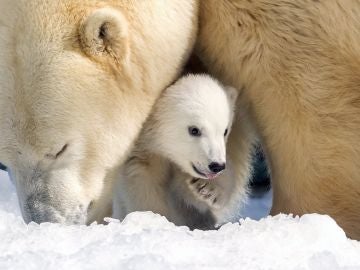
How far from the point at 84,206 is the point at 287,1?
1.02 meters

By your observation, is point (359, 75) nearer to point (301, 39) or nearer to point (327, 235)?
point (301, 39)

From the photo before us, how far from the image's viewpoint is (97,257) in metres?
1.89

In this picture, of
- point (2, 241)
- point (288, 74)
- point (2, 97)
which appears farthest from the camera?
point (288, 74)

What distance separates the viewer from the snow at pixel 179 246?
1861 millimetres

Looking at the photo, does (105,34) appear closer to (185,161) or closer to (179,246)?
(185,161)

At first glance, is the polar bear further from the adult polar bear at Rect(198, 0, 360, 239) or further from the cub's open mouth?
the adult polar bear at Rect(198, 0, 360, 239)

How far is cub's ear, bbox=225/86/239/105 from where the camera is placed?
2.94 metres

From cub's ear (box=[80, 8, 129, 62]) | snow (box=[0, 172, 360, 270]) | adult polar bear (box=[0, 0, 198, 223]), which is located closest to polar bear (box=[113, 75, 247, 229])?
adult polar bear (box=[0, 0, 198, 223])

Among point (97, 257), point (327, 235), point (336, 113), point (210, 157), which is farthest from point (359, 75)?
point (97, 257)

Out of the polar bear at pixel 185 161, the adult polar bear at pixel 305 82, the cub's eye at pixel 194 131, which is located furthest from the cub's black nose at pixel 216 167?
the adult polar bear at pixel 305 82

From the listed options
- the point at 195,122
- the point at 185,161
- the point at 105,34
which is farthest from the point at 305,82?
the point at 105,34

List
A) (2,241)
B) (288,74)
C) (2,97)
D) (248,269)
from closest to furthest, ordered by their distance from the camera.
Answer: (248,269), (2,241), (2,97), (288,74)

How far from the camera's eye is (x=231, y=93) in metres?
2.95

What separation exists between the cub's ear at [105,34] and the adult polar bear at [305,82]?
0.42m
